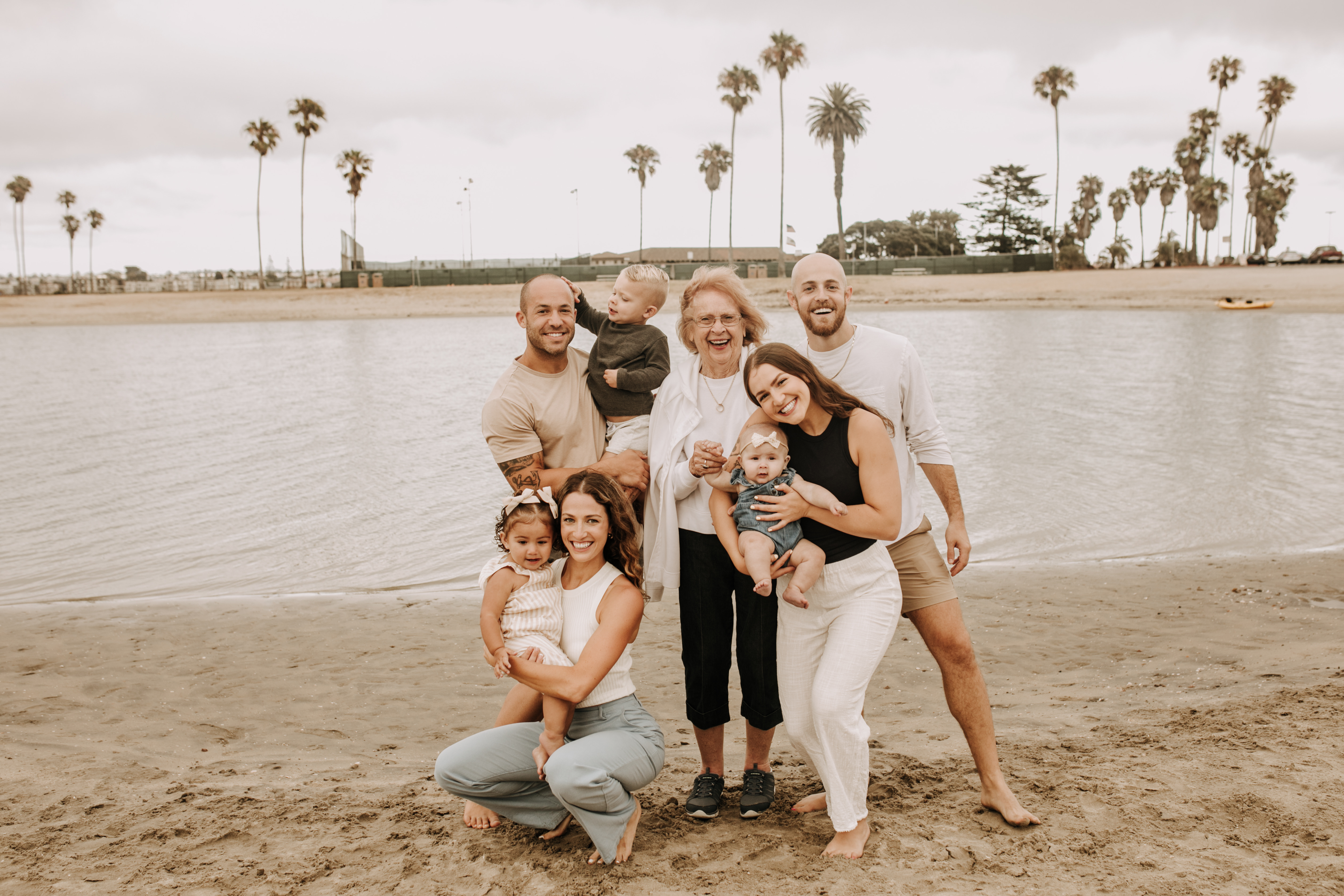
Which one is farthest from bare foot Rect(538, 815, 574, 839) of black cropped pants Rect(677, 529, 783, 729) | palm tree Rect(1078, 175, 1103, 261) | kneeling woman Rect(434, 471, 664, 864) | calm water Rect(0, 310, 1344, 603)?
palm tree Rect(1078, 175, 1103, 261)

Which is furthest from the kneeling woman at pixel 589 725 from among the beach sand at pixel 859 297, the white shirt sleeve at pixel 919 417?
the beach sand at pixel 859 297

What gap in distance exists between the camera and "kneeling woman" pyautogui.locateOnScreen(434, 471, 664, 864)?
329cm

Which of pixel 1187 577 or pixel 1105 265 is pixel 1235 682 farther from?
pixel 1105 265

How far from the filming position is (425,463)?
45.2 ft

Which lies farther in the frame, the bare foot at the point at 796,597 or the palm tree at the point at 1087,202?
the palm tree at the point at 1087,202

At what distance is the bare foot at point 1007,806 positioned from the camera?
350 centimetres

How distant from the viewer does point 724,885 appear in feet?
10.6

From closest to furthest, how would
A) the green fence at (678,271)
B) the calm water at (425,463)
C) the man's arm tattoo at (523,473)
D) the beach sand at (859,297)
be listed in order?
the man's arm tattoo at (523,473), the calm water at (425,463), the beach sand at (859,297), the green fence at (678,271)

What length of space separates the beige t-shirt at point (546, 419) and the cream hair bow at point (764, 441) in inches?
31.4

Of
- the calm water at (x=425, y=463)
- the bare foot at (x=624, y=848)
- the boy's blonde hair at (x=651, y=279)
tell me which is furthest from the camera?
the calm water at (x=425, y=463)

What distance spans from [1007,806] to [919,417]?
4.85ft

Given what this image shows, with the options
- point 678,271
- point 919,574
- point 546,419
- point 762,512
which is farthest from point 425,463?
point 678,271

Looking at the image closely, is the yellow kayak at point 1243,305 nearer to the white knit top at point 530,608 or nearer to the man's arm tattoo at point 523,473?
the man's arm tattoo at point 523,473

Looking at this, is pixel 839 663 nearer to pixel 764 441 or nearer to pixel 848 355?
pixel 764 441
